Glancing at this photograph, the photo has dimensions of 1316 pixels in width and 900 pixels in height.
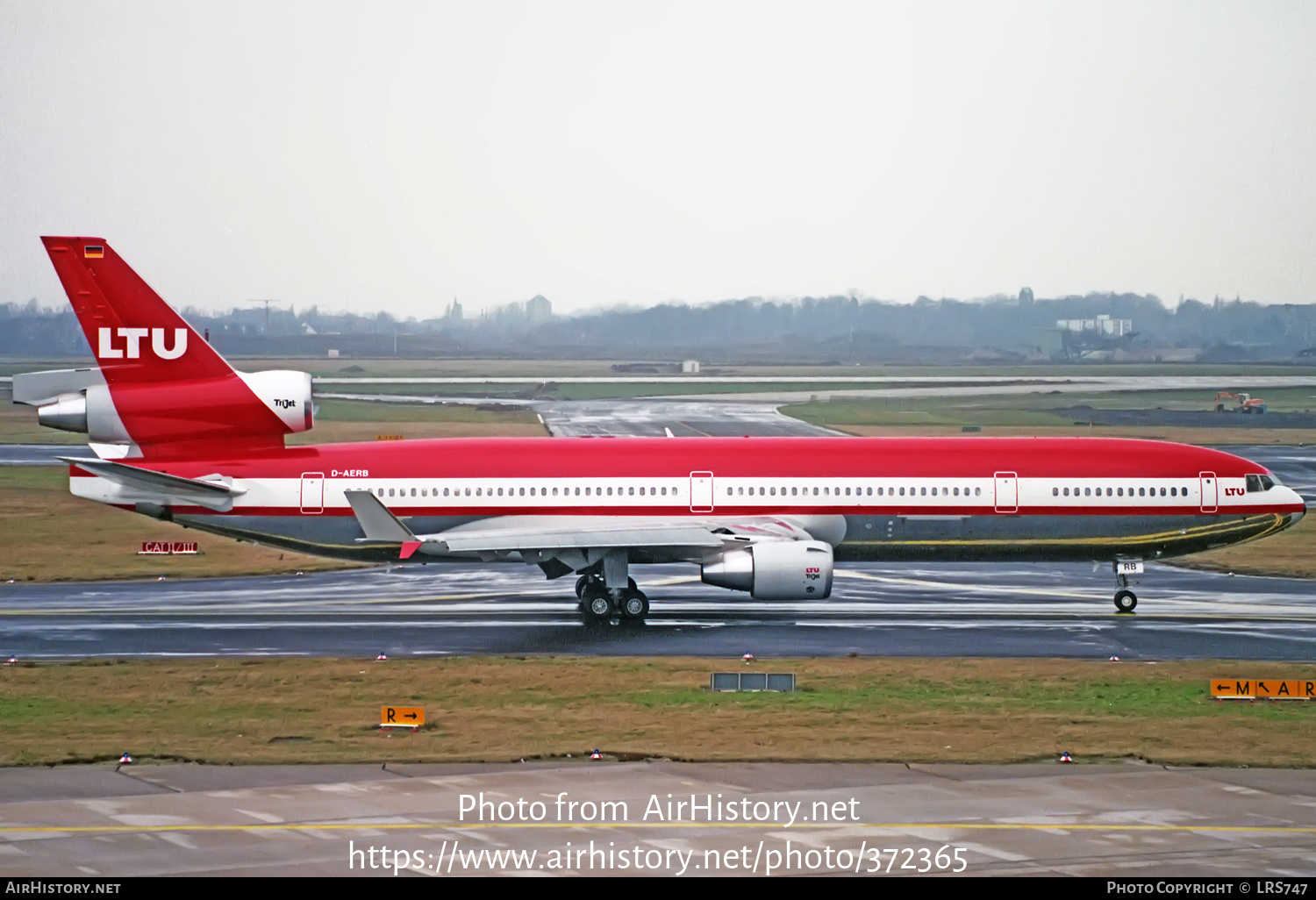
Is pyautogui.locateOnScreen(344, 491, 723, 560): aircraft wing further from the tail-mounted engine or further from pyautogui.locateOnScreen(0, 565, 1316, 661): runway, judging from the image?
the tail-mounted engine

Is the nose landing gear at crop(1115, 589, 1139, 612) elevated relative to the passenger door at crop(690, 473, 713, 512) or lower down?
lower down

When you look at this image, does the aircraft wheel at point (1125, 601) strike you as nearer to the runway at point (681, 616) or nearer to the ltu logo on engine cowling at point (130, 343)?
the runway at point (681, 616)

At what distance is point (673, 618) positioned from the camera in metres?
39.2

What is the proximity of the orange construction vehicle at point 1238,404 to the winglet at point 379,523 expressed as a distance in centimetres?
9566

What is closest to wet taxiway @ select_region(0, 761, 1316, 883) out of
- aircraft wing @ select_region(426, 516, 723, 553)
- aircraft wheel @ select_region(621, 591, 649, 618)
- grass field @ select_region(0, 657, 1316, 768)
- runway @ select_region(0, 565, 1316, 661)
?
grass field @ select_region(0, 657, 1316, 768)

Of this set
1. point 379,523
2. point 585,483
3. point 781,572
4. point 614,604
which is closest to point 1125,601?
point 781,572

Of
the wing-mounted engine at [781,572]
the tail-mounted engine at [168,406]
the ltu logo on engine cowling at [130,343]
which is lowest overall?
the wing-mounted engine at [781,572]

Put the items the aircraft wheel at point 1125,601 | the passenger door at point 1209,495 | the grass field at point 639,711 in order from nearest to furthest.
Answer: the grass field at point 639,711
the aircraft wheel at point 1125,601
the passenger door at point 1209,495

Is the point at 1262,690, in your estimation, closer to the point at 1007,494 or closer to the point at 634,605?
the point at 1007,494

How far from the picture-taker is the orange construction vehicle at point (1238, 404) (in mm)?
117188

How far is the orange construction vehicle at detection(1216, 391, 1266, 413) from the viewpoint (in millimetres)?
117188

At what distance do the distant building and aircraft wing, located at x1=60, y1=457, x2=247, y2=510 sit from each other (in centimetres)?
16740

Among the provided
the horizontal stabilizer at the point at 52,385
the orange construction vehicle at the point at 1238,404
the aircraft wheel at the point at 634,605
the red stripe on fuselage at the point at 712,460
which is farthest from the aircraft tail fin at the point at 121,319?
the orange construction vehicle at the point at 1238,404
